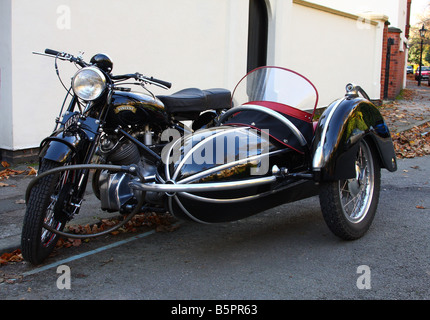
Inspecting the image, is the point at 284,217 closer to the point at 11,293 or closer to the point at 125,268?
the point at 125,268

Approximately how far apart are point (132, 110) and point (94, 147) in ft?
1.51

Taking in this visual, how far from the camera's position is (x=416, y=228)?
4.48 m

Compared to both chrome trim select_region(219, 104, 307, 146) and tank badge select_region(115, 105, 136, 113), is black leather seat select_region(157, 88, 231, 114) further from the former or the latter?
chrome trim select_region(219, 104, 307, 146)

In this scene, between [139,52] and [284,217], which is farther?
[139,52]

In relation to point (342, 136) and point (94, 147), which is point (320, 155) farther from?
point (94, 147)

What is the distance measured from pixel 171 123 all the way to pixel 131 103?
0.60 m

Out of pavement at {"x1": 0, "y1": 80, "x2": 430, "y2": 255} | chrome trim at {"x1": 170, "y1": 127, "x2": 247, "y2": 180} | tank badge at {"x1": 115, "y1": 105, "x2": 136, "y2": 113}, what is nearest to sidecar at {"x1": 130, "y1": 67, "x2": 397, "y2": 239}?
chrome trim at {"x1": 170, "y1": 127, "x2": 247, "y2": 180}

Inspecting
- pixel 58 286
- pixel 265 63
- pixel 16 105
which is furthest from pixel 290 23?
pixel 58 286

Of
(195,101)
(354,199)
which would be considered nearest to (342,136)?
(354,199)

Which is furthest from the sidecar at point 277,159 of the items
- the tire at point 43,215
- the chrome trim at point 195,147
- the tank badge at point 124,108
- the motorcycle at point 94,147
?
the tire at point 43,215

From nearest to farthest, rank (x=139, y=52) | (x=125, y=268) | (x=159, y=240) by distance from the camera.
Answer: (x=125, y=268) < (x=159, y=240) < (x=139, y=52)

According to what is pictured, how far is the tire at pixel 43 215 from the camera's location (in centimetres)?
330

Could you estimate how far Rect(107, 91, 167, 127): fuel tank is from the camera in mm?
3887

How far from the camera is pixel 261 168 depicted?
365 cm
